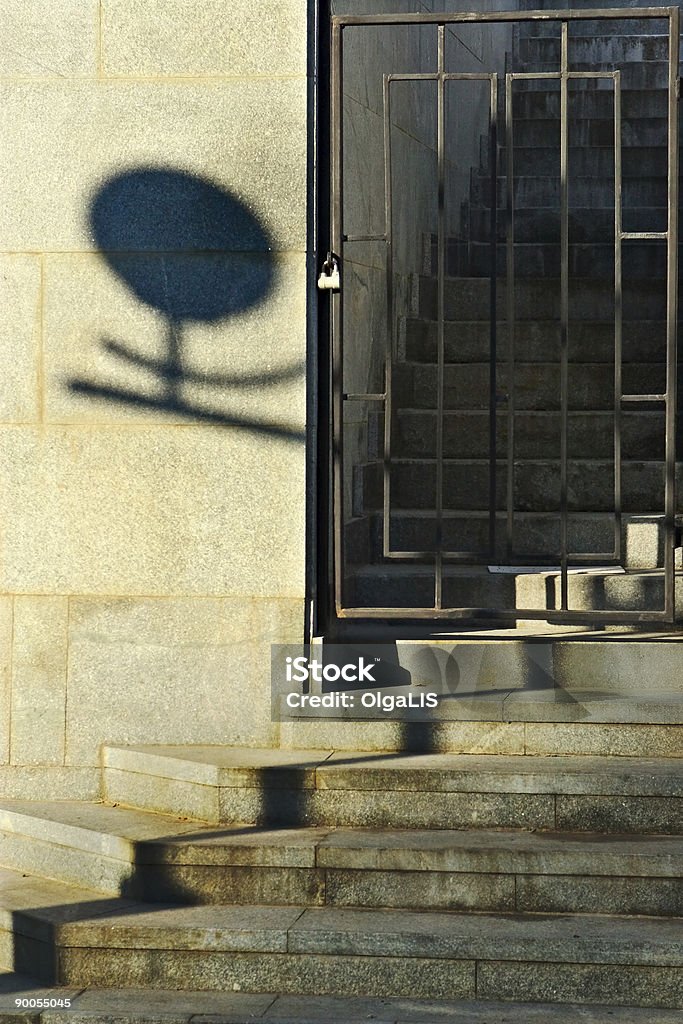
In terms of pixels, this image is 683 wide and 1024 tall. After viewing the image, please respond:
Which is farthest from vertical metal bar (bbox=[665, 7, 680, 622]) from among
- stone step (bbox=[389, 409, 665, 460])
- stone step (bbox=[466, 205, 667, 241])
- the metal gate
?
stone step (bbox=[466, 205, 667, 241])

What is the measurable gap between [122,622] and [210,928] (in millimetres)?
1512

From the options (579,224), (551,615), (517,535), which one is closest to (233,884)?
(551,615)

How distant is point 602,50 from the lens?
1079cm

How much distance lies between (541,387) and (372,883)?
3.57m

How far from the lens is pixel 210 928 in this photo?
206 inches

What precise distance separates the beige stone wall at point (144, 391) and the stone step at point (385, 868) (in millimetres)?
666

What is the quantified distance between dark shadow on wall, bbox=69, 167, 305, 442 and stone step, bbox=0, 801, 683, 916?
1719 mm

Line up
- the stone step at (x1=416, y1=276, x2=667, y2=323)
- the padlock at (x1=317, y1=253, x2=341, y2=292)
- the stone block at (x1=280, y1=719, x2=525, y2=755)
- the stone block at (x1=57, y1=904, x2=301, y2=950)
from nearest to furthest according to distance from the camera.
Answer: the stone block at (x1=57, y1=904, x2=301, y2=950)
the stone block at (x1=280, y1=719, x2=525, y2=755)
the padlock at (x1=317, y1=253, x2=341, y2=292)
the stone step at (x1=416, y1=276, x2=667, y2=323)

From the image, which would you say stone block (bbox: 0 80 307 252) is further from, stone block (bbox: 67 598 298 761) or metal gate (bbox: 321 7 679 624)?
stone block (bbox: 67 598 298 761)

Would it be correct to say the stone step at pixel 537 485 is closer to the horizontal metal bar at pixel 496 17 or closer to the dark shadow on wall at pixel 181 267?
the dark shadow on wall at pixel 181 267

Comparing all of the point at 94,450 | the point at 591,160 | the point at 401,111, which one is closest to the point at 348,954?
the point at 94,450

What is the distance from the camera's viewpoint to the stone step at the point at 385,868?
208 inches

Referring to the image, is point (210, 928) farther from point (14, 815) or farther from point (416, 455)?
point (416, 455)

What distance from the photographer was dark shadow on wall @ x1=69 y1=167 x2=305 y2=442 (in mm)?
6129
